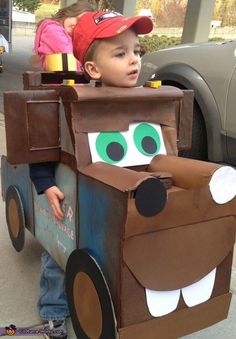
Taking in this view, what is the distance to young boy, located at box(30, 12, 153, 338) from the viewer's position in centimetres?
176

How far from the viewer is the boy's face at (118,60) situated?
1.79m

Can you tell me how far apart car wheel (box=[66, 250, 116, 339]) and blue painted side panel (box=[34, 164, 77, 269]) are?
4.7 inches

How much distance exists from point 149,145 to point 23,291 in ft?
3.40

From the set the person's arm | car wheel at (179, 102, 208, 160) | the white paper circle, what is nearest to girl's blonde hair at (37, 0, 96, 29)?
the person's arm

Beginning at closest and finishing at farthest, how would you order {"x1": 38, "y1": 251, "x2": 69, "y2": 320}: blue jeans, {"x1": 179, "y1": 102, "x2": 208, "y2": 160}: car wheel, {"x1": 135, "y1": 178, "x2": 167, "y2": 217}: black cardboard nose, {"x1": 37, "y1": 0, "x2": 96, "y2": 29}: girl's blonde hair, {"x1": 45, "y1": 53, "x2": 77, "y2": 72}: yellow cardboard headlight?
1. {"x1": 135, "y1": 178, "x2": 167, "y2": 217}: black cardboard nose
2. {"x1": 38, "y1": 251, "x2": 69, "y2": 320}: blue jeans
3. {"x1": 45, "y1": 53, "x2": 77, "y2": 72}: yellow cardboard headlight
4. {"x1": 37, "y1": 0, "x2": 96, "y2": 29}: girl's blonde hair
5. {"x1": 179, "y1": 102, "x2": 208, "y2": 160}: car wheel

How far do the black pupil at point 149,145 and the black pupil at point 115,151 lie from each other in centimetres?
11

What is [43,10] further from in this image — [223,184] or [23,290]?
[223,184]

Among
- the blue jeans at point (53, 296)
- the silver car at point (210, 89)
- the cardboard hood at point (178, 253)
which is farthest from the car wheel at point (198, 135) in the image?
the cardboard hood at point (178, 253)

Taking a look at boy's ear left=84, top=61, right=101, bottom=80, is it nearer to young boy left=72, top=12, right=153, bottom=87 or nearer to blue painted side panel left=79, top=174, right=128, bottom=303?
young boy left=72, top=12, right=153, bottom=87

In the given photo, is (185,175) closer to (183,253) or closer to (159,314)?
(183,253)

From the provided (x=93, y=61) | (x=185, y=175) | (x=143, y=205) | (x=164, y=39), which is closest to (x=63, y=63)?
(x=93, y=61)

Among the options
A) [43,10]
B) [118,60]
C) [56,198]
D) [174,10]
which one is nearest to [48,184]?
[56,198]

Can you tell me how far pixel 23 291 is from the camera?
2365mm

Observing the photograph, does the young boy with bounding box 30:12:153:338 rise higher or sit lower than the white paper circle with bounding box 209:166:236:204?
higher
